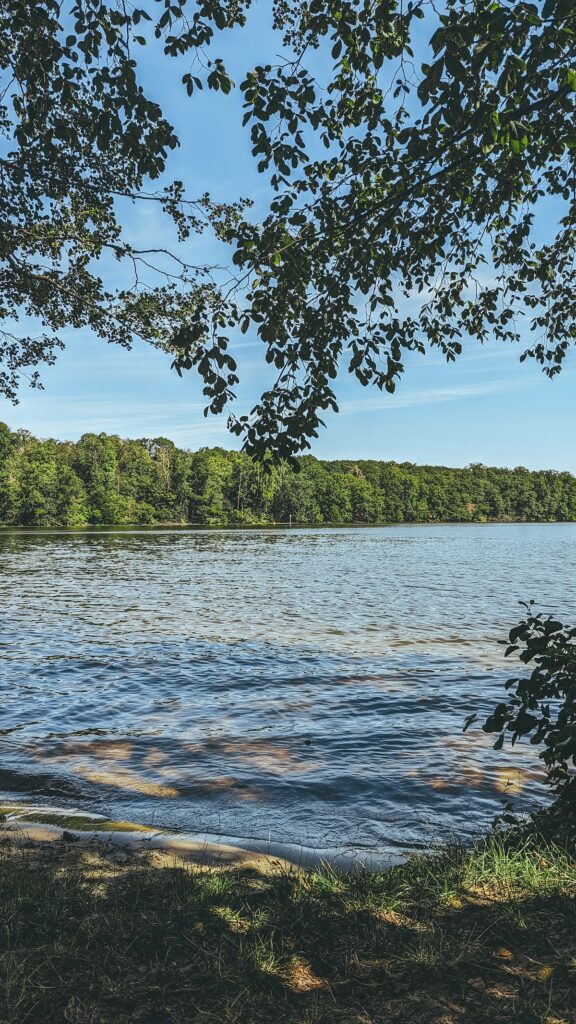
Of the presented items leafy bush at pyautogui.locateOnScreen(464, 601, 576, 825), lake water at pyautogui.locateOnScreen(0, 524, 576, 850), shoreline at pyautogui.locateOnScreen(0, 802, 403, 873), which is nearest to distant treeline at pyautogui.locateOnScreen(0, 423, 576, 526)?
lake water at pyautogui.locateOnScreen(0, 524, 576, 850)

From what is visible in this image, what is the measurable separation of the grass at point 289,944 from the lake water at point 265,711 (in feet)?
6.75

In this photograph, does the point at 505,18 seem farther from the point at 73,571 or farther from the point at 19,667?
the point at 73,571

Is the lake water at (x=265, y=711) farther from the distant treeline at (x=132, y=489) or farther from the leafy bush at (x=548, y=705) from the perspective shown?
the distant treeline at (x=132, y=489)

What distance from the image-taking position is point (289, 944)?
12.8ft

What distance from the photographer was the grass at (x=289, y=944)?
3.27 m

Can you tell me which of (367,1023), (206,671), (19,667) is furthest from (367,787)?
(19,667)

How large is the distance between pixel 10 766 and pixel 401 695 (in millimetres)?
7681

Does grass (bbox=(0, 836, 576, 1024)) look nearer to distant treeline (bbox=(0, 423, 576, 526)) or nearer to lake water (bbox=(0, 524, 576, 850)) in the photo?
lake water (bbox=(0, 524, 576, 850))

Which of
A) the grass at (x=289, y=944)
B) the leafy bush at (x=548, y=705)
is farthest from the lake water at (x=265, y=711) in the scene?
the leafy bush at (x=548, y=705)

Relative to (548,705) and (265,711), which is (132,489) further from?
(548,705)

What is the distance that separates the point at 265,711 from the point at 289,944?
27.7 ft

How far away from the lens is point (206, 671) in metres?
15.5

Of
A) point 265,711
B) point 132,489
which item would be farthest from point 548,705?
point 132,489

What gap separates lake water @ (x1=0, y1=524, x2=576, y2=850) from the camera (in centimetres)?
770
